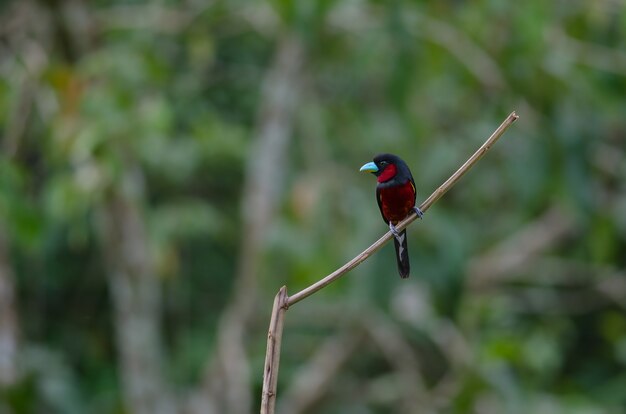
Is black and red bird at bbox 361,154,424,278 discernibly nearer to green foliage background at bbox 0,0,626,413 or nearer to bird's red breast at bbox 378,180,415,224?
bird's red breast at bbox 378,180,415,224

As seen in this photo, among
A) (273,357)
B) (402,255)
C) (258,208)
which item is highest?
(258,208)

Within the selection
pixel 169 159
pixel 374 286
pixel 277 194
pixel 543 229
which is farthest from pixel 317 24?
pixel 543 229

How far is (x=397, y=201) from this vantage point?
6.92ft

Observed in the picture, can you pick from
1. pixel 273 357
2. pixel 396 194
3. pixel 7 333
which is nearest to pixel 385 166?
pixel 396 194

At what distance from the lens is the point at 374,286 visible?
19.3 feet

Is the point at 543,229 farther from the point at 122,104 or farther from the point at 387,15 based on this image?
the point at 122,104

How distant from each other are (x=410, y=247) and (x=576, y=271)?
254 centimetres

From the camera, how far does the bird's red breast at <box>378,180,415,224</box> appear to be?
2068 mm

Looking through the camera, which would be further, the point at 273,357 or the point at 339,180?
the point at 339,180

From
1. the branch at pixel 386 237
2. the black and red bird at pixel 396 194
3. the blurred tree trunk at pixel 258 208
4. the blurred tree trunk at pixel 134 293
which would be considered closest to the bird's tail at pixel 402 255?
the black and red bird at pixel 396 194

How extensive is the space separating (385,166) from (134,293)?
501cm

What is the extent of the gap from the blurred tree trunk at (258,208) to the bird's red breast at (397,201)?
4833mm

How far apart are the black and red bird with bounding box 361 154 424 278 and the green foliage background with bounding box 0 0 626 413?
2897 mm

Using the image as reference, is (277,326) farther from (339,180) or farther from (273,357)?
(339,180)
